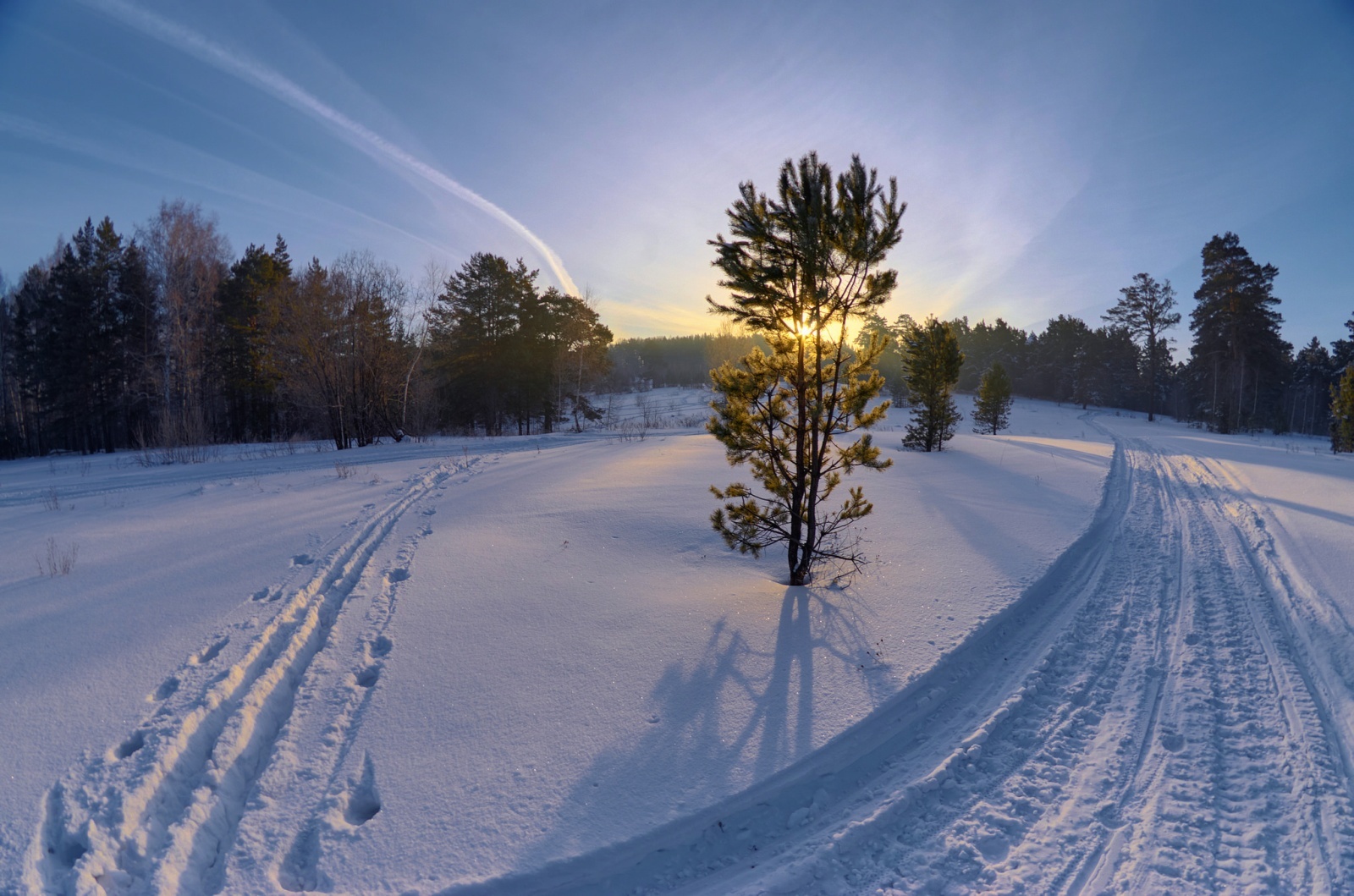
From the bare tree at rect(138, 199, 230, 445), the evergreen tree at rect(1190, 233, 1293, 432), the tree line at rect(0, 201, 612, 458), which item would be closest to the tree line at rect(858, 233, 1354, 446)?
the evergreen tree at rect(1190, 233, 1293, 432)

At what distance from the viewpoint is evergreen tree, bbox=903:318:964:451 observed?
1702cm

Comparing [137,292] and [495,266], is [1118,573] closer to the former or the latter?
[495,266]

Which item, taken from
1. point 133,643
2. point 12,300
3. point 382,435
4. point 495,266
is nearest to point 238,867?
point 133,643

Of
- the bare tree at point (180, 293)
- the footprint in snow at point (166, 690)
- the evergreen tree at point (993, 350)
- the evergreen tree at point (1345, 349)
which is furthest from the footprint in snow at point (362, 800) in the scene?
the evergreen tree at point (993, 350)

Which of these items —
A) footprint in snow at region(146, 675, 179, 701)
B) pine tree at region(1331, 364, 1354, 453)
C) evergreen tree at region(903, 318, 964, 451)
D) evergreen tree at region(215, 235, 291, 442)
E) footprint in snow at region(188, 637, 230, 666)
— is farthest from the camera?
evergreen tree at region(215, 235, 291, 442)

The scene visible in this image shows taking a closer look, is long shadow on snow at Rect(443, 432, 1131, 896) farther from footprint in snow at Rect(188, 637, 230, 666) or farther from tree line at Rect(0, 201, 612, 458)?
tree line at Rect(0, 201, 612, 458)

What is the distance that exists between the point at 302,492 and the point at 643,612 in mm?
7491

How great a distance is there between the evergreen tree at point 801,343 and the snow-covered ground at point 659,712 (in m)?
0.94

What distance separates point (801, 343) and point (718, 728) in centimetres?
335

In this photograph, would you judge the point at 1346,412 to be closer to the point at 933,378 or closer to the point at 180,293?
the point at 933,378

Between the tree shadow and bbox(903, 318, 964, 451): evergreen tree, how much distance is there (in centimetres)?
1440

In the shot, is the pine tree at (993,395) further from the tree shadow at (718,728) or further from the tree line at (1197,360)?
the tree shadow at (718,728)

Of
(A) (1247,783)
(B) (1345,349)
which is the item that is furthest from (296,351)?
(B) (1345,349)

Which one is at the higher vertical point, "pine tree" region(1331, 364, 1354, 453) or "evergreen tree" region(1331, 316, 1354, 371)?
"evergreen tree" region(1331, 316, 1354, 371)
